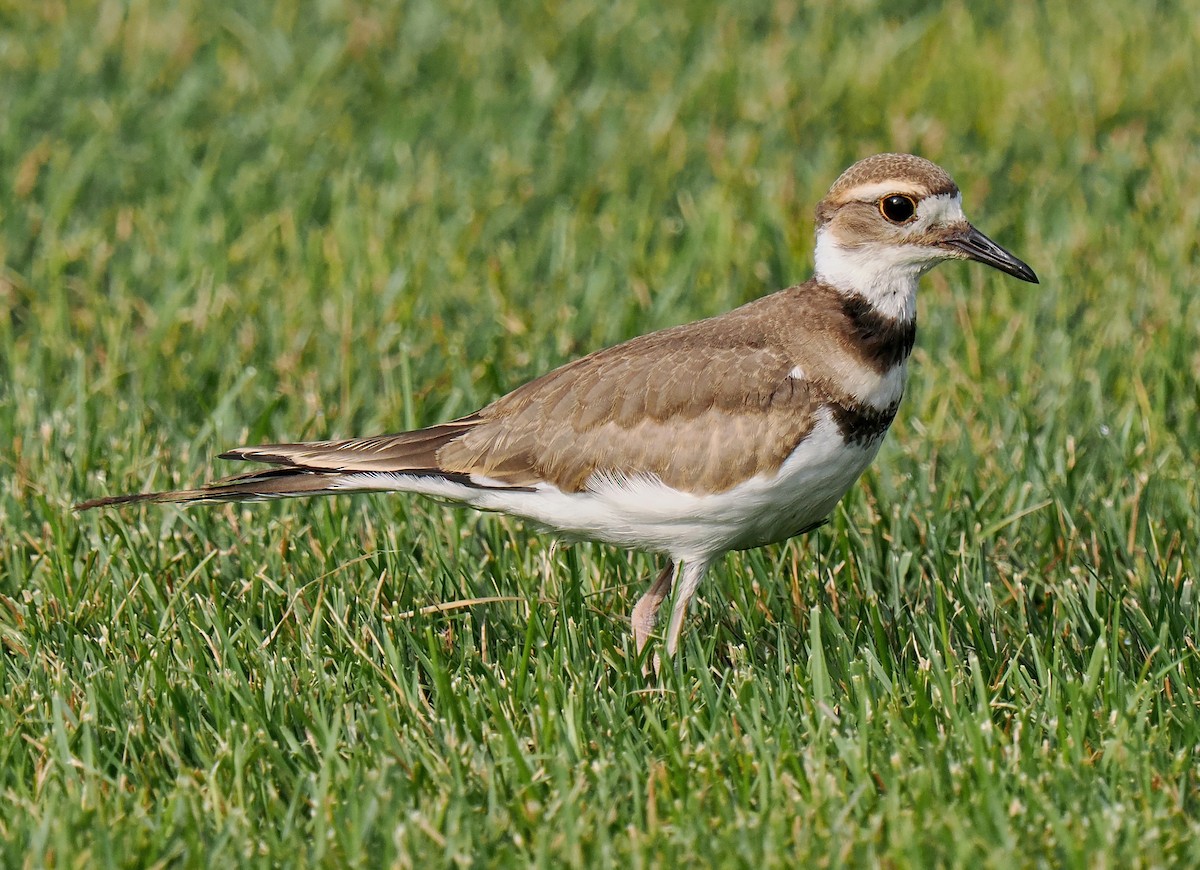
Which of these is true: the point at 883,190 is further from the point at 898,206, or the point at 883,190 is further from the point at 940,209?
the point at 940,209

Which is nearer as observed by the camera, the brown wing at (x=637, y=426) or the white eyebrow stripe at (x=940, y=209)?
the brown wing at (x=637, y=426)

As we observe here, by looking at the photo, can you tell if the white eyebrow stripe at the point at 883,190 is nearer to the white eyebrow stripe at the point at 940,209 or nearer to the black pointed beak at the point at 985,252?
the white eyebrow stripe at the point at 940,209

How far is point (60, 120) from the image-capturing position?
8.95 meters

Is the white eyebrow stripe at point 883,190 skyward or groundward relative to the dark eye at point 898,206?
skyward

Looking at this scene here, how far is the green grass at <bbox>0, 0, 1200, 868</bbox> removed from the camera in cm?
398

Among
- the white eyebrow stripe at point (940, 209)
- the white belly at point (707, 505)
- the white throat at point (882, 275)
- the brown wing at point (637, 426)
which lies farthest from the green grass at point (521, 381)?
the white eyebrow stripe at point (940, 209)

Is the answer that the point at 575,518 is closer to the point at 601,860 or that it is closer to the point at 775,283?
the point at 601,860

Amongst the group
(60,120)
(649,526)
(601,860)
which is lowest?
(601,860)

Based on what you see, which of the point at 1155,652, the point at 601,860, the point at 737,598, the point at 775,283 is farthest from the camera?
the point at 775,283

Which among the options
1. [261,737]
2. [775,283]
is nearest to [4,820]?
[261,737]

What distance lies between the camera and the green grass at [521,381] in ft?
13.1

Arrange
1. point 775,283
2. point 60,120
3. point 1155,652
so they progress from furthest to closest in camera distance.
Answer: point 60,120
point 775,283
point 1155,652

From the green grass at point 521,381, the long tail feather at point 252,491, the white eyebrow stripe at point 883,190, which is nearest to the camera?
the green grass at point 521,381

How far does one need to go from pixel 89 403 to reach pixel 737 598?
2615 millimetres
